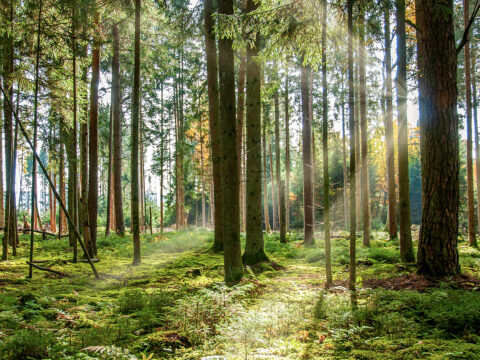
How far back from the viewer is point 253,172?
7.89 m

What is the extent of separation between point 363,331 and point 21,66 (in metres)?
9.79

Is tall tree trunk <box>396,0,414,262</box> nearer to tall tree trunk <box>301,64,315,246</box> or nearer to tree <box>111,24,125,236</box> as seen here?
tall tree trunk <box>301,64,315,246</box>

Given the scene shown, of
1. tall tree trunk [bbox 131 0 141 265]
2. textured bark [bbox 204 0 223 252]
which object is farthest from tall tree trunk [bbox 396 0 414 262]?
tall tree trunk [bbox 131 0 141 265]

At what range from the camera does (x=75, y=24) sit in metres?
6.63

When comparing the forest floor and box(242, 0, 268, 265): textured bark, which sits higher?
box(242, 0, 268, 265): textured bark

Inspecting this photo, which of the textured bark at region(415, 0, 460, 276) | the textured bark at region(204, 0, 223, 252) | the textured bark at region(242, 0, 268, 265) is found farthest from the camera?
the textured bark at region(204, 0, 223, 252)

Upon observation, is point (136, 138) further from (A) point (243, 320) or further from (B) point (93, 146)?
(A) point (243, 320)

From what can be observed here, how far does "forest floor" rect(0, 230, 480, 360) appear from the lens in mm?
2754

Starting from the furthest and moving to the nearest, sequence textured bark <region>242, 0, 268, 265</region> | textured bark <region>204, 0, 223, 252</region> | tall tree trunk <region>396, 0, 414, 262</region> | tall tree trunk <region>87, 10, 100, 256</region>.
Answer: tall tree trunk <region>87, 10, 100, 256</region>
textured bark <region>204, 0, 223, 252</region>
textured bark <region>242, 0, 268, 265</region>
tall tree trunk <region>396, 0, 414, 262</region>

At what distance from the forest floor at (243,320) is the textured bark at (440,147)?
0.50 meters

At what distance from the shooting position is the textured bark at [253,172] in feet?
25.2

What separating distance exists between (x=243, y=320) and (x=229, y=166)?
315 centimetres

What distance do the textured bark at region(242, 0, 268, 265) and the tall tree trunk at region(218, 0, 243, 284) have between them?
6.24 feet

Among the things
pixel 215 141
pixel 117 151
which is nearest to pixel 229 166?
pixel 215 141
